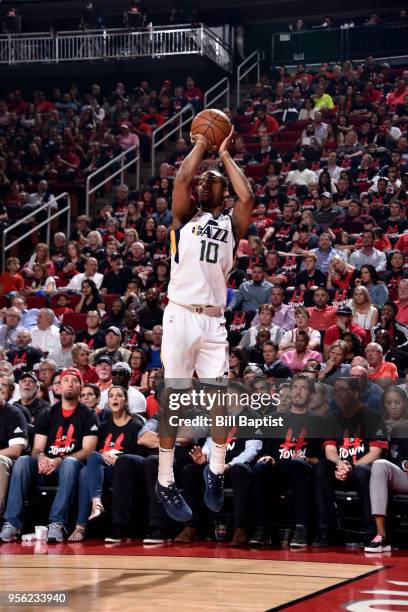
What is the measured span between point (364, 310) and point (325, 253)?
2.04m

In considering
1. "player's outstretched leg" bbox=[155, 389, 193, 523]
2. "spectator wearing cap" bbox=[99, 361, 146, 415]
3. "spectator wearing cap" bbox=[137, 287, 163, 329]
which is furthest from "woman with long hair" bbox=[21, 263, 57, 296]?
"player's outstretched leg" bbox=[155, 389, 193, 523]

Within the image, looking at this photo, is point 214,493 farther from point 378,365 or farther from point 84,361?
point 84,361

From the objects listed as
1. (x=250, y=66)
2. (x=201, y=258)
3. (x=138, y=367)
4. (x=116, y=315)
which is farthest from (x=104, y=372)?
(x=250, y=66)

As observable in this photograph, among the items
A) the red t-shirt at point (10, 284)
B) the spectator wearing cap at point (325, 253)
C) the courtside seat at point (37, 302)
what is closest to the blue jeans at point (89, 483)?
the spectator wearing cap at point (325, 253)

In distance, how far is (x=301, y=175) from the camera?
16.2 m

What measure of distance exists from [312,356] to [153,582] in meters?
4.74

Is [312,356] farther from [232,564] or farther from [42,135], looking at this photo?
[42,135]

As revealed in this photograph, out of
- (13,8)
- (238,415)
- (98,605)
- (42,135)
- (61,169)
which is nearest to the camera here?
(98,605)

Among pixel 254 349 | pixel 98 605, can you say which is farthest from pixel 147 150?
pixel 98 605

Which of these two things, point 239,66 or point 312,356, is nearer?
point 312,356

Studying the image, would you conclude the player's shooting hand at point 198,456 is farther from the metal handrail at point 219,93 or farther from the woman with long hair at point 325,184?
the metal handrail at point 219,93

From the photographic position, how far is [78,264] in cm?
1513

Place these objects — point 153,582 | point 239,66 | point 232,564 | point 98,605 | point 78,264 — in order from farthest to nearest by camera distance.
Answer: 1. point 239,66
2. point 78,264
3. point 232,564
4. point 153,582
5. point 98,605

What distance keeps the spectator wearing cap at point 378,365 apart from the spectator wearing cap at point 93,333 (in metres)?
3.75
